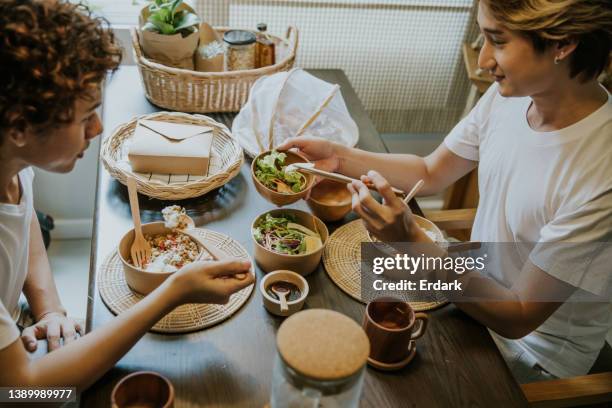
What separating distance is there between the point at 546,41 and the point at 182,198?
90cm

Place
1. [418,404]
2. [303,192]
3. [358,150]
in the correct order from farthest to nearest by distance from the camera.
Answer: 1. [358,150]
2. [303,192]
3. [418,404]

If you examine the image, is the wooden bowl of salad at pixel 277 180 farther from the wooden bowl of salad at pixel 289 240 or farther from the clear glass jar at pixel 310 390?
the clear glass jar at pixel 310 390

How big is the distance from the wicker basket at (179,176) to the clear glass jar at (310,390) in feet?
2.11

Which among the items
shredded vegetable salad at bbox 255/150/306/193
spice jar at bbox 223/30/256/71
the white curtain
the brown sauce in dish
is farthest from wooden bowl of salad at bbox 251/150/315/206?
the white curtain

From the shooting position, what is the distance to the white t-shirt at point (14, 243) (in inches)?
41.2

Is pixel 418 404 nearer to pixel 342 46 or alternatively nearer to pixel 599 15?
pixel 599 15

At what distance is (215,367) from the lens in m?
0.97

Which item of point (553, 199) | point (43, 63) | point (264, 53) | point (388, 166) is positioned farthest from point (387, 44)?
point (43, 63)

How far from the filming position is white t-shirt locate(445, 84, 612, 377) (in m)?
1.10

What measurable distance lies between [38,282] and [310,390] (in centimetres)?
84

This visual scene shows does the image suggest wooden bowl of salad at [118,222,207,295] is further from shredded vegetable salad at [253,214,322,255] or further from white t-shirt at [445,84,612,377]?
white t-shirt at [445,84,612,377]

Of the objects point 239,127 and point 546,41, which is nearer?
point 546,41

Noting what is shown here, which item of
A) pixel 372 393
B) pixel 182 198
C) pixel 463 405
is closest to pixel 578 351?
pixel 463 405

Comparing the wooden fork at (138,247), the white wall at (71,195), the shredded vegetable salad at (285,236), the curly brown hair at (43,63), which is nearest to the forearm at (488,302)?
the shredded vegetable salad at (285,236)
